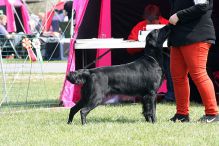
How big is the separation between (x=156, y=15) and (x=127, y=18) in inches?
31.2


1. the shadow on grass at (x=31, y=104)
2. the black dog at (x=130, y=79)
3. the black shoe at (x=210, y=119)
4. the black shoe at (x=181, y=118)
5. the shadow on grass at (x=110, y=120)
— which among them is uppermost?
the black dog at (x=130, y=79)

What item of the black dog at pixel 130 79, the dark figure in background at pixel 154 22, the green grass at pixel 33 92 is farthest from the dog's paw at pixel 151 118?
the green grass at pixel 33 92

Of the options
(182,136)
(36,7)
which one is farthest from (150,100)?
(36,7)

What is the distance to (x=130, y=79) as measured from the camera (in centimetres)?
584

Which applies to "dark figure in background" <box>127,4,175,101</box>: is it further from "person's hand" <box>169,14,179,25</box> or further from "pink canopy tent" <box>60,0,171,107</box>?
"person's hand" <box>169,14,179,25</box>

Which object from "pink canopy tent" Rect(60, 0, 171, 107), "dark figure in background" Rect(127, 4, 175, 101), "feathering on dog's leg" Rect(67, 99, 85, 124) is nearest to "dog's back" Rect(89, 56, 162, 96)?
"feathering on dog's leg" Rect(67, 99, 85, 124)

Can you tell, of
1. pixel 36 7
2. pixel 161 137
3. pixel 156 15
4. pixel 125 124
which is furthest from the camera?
pixel 36 7

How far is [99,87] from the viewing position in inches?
226

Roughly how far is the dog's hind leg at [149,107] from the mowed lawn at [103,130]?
0.08 metres

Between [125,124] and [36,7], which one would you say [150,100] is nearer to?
[125,124]

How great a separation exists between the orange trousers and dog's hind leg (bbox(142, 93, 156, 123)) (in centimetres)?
27

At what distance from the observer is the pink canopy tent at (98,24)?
7492 millimetres

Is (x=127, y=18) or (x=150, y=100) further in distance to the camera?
(x=127, y=18)

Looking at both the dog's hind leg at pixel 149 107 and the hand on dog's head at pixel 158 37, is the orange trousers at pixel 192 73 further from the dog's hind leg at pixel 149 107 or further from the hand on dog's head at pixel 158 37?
the dog's hind leg at pixel 149 107
